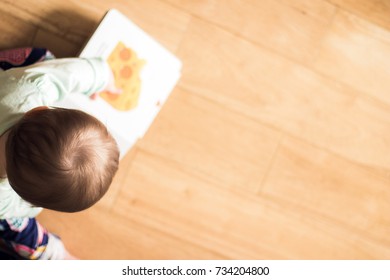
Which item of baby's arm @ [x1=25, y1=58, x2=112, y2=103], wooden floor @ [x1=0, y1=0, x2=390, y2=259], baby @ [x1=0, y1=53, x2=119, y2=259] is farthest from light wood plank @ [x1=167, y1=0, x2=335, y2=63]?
→ baby @ [x1=0, y1=53, x2=119, y2=259]

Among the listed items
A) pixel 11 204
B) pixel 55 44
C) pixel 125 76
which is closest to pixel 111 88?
pixel 125 76

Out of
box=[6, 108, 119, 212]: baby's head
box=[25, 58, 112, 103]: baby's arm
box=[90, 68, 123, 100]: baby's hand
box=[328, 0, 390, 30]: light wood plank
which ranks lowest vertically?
box=[90, 68, 123, 100]: baby's hand

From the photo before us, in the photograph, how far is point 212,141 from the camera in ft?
3.00

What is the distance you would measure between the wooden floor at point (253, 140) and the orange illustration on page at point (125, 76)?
74 millimetres

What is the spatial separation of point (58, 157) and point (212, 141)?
442 mm

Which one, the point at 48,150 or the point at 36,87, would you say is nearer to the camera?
the point at 48,150

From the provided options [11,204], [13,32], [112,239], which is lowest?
[112,239]

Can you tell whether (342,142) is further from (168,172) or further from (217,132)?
(168,172)

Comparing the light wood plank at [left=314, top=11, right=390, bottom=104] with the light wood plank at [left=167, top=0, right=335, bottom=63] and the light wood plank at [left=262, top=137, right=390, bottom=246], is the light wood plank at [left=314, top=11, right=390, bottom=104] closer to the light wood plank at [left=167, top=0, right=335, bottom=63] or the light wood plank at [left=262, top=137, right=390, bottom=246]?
the light wood plank at [left=167, top=0, right=335, bottom=63]

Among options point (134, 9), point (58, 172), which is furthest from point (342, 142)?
point (58, 172)

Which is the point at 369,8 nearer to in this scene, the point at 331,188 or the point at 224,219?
the point at 331,188

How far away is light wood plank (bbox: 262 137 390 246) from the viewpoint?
0.93 m

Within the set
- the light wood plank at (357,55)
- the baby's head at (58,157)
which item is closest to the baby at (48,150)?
the baby's head at (58,157)
